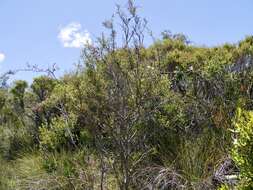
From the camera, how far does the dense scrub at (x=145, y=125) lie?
6.35 m

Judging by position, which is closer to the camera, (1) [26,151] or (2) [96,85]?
(2) [96,85]

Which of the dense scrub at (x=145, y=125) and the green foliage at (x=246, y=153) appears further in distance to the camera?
the dense scrub at (x=145, y=125)

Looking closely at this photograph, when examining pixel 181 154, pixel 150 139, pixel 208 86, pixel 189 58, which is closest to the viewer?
pixel 181 154

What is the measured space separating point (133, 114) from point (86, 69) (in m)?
0.89

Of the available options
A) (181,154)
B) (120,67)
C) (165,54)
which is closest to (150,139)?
(181,154)

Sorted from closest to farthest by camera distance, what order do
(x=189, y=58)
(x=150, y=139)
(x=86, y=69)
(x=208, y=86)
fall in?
1. (x=86, y=69)
2. (x=150, y=139)
3. (x=208, y=86)
4. (x=189, y=58)

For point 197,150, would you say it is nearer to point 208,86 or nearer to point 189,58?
point 208,86

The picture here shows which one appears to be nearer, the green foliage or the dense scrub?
the green foliage

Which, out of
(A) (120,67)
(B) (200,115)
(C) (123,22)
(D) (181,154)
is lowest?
(D) (181,154)

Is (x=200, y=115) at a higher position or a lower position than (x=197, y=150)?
higher

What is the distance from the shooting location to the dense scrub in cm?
635

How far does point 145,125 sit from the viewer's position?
7.59 m

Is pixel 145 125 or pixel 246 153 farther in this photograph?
pixel 145 125

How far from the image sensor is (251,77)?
346 inches
